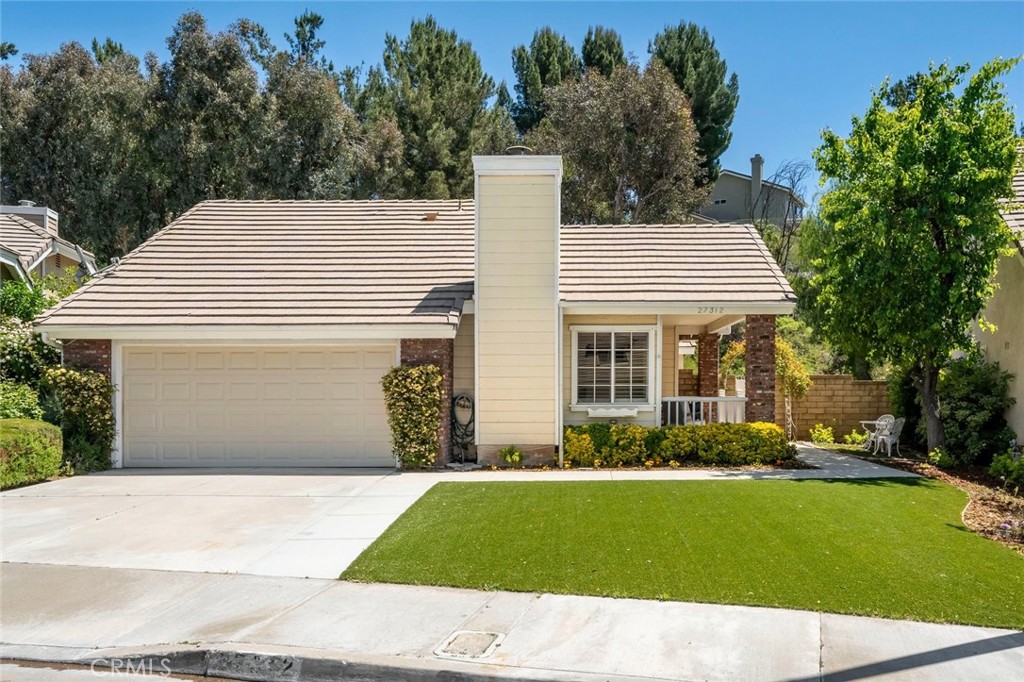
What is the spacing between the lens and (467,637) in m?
5.44

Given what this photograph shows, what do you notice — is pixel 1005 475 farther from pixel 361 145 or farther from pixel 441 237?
pixel 361 145

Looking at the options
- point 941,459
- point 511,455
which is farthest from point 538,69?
point 941,459

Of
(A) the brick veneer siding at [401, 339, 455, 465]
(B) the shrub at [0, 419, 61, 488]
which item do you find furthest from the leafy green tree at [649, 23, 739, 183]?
(B) the shrub at [0, 419, 61, 488]

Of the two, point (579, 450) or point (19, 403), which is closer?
point (19, 403)

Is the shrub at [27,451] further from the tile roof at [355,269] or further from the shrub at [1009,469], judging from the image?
the shrub at [1009,469]

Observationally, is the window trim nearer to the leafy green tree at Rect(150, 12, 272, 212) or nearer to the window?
the window

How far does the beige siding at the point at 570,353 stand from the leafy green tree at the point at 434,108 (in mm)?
16433

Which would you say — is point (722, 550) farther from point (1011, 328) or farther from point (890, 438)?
point (1011, 328)

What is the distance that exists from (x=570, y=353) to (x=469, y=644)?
888cm

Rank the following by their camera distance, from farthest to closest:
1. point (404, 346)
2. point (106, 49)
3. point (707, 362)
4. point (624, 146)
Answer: point (106, 49)
point (624, 146)
point (707, 362)
point (404, 346)

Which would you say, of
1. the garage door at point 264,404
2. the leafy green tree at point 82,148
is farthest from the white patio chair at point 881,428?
the leafy green tree at point 82,148

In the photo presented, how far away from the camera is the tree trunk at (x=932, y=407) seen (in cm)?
1326

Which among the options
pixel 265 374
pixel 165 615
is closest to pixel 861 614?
pixel 165 615

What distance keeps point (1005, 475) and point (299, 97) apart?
24523mm
